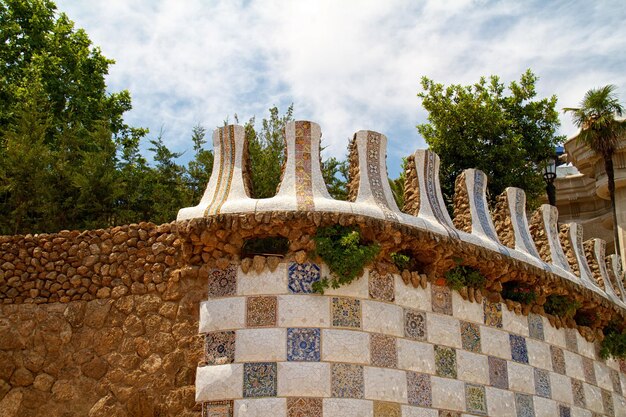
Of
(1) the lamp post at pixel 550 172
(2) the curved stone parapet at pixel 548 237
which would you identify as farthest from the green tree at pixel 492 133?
(2) the curved stone parapet at pixel 548 237

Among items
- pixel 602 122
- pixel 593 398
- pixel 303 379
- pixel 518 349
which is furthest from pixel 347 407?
pixel 602 122

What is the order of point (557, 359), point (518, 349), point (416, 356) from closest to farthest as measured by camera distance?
point (416, 356)
point (518, 349)
point (557, 359)

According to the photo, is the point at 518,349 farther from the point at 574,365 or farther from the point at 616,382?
the point at 616,382

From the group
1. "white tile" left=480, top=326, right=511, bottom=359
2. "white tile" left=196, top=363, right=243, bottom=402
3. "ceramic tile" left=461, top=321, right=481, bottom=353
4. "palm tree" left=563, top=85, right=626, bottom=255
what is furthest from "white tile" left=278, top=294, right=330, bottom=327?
"palm tree" left=563, top=85, right=626, bottom=255

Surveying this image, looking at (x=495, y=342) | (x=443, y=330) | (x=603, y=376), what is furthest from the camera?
(x=603, y=376)

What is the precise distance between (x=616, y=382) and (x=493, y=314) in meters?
4.23

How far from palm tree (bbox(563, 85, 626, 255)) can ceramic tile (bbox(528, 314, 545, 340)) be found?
483 inches

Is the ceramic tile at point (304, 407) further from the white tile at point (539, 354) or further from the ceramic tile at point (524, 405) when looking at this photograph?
the white tile at point (539, 354)

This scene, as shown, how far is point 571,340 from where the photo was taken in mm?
14664

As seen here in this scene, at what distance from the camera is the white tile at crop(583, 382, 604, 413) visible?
14562mm

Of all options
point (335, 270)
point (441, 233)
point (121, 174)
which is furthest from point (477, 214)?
point (121, 174)

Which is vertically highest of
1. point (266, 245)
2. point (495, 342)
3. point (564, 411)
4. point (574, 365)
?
point (266, 245)

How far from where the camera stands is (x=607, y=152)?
25422 millimetres

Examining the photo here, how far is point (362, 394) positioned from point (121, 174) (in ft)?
27.4
